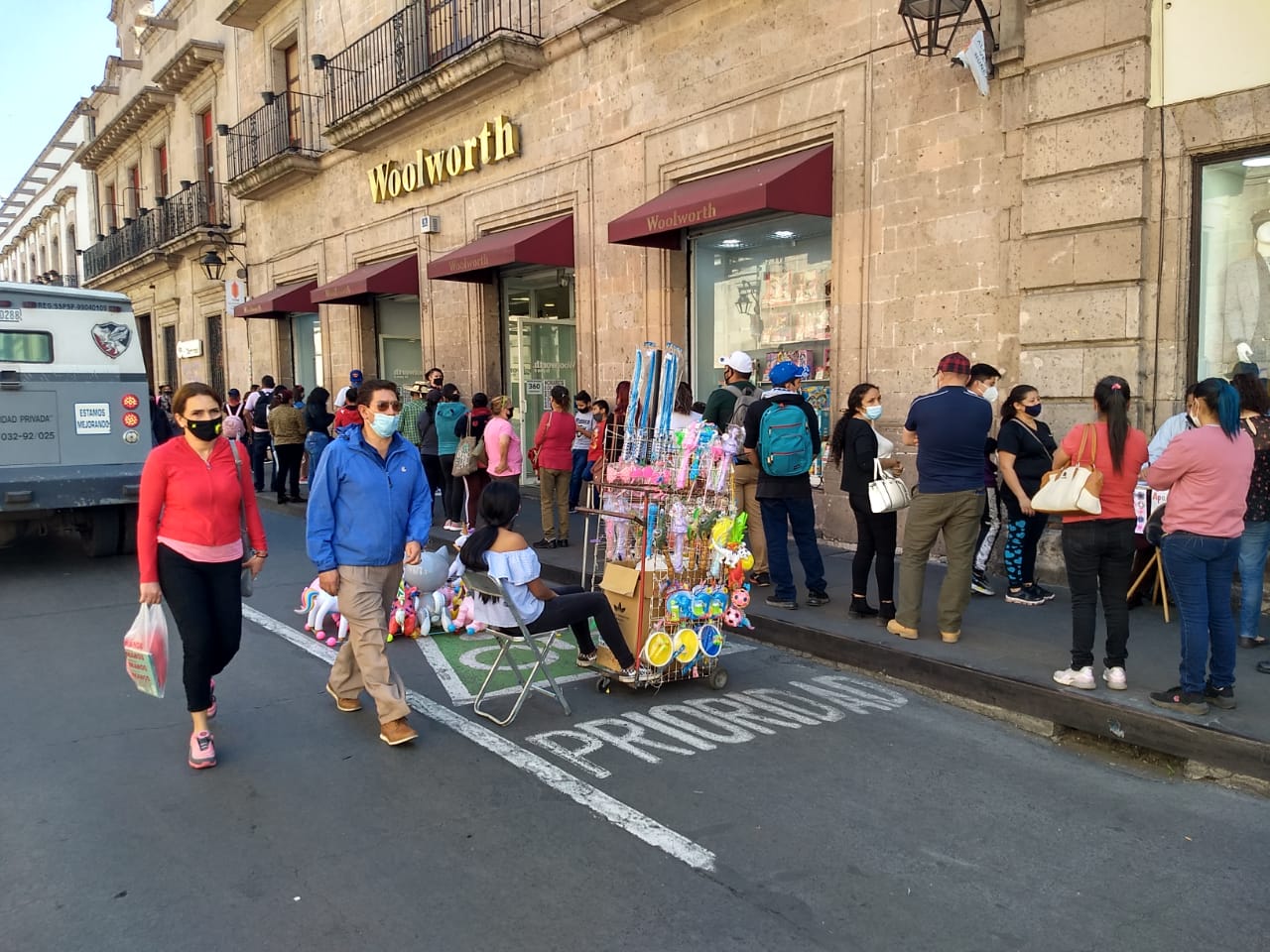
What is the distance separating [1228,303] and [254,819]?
7.35 m

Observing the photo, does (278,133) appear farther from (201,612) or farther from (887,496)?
(201,612)

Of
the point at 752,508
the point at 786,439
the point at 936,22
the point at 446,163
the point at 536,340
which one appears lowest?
the point at 752,508

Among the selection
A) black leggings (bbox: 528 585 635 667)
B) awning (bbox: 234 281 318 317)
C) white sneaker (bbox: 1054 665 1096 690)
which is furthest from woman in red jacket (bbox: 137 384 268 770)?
awning (bbox: 234 281 318 317)

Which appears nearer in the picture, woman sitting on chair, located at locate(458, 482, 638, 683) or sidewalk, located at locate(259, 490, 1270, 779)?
sidewalk, located at locate(259, 490, 1270, 779)

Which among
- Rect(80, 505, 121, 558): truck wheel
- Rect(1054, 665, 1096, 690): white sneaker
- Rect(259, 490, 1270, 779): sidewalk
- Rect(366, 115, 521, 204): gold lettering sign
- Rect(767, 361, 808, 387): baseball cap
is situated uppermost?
Rect(366, 115, 521, 204): gold lettering sign

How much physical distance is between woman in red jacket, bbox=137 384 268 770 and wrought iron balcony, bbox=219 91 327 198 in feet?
50.2

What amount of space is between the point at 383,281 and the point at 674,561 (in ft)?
38.6

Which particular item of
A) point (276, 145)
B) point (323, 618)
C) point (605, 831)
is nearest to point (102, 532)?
point (323, 618)

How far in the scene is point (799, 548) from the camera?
273 inches

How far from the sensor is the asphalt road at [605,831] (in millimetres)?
2979

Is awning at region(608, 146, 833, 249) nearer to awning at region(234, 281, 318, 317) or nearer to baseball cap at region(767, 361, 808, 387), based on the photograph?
baseball cap at region(767, 361, 808, 387)

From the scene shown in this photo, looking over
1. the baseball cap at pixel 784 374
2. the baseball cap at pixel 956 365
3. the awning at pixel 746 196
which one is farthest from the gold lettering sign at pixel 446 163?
the baseball cap at pixel 956 365

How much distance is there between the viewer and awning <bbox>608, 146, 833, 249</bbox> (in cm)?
880

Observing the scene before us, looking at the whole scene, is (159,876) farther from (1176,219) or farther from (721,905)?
(1176,219)
